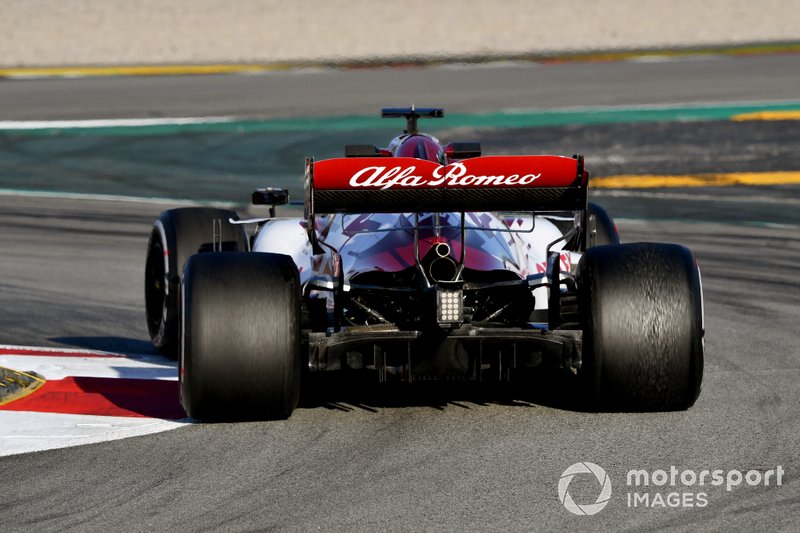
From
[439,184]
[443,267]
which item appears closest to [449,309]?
[443,267]

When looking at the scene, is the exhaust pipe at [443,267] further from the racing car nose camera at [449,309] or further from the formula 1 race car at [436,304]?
the racing car nose camera at [449,309]

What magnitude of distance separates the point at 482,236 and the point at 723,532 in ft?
10.9

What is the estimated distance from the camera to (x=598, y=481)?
285 inches

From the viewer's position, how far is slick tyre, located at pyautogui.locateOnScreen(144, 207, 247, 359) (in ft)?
34.9

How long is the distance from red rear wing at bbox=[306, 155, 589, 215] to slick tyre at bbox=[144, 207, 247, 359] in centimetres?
222

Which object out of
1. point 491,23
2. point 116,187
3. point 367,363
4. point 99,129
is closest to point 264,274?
point 367,363

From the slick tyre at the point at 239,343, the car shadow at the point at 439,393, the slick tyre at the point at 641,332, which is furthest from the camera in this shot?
the car shadow at the point at 439,393

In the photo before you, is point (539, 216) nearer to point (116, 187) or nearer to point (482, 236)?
point (482, 236)

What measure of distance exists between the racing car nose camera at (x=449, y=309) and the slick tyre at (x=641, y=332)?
2.35 feet

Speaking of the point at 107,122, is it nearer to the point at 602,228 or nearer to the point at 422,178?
the point at 602,228

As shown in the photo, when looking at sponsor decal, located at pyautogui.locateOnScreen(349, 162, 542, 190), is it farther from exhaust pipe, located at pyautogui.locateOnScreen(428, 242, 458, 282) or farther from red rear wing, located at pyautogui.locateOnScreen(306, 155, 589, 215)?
exhaust pipe, located at pyautogui.locateOnScreen(428, 242, 458, 282)

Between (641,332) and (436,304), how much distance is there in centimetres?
114

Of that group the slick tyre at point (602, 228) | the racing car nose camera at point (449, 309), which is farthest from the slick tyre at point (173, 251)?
the racing car nose camera at point (449, 309)

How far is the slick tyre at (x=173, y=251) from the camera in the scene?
419 inches
